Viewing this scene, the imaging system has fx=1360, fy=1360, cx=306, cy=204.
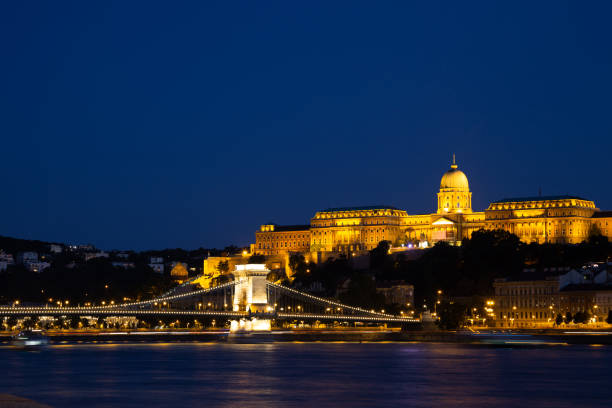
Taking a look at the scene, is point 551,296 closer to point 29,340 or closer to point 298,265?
point 29,340

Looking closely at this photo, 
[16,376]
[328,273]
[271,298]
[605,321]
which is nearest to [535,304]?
[605,321]

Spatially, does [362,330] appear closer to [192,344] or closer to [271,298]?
[271,298]

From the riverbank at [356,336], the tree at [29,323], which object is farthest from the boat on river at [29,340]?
the tree at [29,323]

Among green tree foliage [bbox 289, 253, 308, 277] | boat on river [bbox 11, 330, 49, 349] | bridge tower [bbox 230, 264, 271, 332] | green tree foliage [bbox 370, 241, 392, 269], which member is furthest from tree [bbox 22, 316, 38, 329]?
green tree foliage [bbox 370, 241, 392, 269]

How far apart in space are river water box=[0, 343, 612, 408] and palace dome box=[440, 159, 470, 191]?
6817 cm

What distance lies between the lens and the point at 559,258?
100m

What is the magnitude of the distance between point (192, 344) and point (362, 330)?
12.3 meters

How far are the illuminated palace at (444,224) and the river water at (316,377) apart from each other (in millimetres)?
56341

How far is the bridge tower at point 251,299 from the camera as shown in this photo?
7125cm

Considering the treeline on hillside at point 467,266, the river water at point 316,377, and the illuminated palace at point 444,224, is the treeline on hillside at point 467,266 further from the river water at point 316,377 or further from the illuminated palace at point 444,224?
the river water at point 316,377

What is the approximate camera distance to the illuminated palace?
117875mm

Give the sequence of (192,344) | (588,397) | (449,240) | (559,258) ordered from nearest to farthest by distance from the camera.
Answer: (588,397) → (192,344) → (559,258) → (449,240)

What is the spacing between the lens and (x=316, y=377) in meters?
43.4

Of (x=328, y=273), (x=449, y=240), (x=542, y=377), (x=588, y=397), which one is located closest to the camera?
(x=588, y=397)
